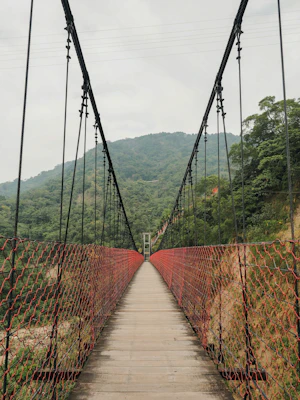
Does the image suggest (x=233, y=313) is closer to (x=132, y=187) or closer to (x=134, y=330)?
(x=134, y=330)

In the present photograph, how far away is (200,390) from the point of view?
1.59 meters

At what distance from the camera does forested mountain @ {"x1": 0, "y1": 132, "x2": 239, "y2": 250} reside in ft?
63.3

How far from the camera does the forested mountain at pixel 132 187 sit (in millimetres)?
19281

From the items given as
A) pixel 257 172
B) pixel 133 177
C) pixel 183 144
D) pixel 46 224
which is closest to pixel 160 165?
pixel 133 177

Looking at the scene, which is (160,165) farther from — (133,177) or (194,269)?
(194,269)

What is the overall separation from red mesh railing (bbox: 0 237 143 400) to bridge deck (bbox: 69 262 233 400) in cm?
13

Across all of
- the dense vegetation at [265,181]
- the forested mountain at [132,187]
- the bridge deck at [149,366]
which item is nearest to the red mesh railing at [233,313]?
the bridge deck at [149,366]

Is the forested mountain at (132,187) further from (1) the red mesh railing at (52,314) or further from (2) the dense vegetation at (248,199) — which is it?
(1) the red mesh railing at (52,314)

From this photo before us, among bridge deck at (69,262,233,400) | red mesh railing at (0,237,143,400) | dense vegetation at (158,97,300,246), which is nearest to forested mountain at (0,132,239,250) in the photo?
dense vegetation at (158,97,300,246)

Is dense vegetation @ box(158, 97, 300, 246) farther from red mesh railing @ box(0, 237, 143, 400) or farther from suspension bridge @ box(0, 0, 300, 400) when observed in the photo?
red mesh railing @ box(0, 237, 143, 400)

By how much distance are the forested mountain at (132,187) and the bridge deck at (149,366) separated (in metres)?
12.6

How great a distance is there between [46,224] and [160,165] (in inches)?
1769

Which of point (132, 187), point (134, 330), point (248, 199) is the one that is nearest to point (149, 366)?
point (134, 330)

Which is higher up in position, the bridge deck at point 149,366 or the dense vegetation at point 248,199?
the dense vegetation at point 248,199
